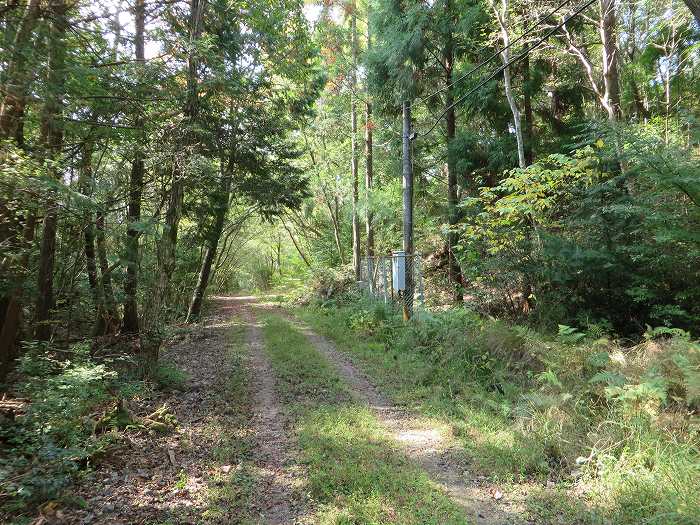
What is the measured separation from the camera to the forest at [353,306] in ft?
11.5

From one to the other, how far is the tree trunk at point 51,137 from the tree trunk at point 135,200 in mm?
890

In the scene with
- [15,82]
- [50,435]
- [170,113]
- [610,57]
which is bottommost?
[50,435]

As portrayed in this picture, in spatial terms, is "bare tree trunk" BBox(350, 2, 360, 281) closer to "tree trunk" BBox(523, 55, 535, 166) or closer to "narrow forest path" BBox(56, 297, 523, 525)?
"tree trunk" BBox(523, 55, 535, 166)

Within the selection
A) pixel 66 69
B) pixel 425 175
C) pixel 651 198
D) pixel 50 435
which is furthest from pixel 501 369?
pixel 425 175

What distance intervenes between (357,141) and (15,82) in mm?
13498

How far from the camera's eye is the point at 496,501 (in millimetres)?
3379

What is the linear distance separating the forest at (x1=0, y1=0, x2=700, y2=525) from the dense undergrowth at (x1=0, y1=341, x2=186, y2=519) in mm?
29

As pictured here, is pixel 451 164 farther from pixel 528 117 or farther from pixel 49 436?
pixel 49 436

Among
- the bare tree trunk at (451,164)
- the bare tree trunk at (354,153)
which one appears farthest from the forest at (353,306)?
the bare tree trunk at (354,153)

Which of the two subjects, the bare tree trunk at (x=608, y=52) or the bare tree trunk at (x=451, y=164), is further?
the bare tree trunk at (x=451, y=164)

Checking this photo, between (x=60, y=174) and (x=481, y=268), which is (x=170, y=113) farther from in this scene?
(x=481, y=268)

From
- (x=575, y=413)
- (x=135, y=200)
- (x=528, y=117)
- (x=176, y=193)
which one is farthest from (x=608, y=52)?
(x=135, y=200)

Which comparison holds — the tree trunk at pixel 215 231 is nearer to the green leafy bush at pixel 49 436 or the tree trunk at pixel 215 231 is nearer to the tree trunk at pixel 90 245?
the tree trunk at pixel 90 245

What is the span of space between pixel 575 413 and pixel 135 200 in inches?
270
